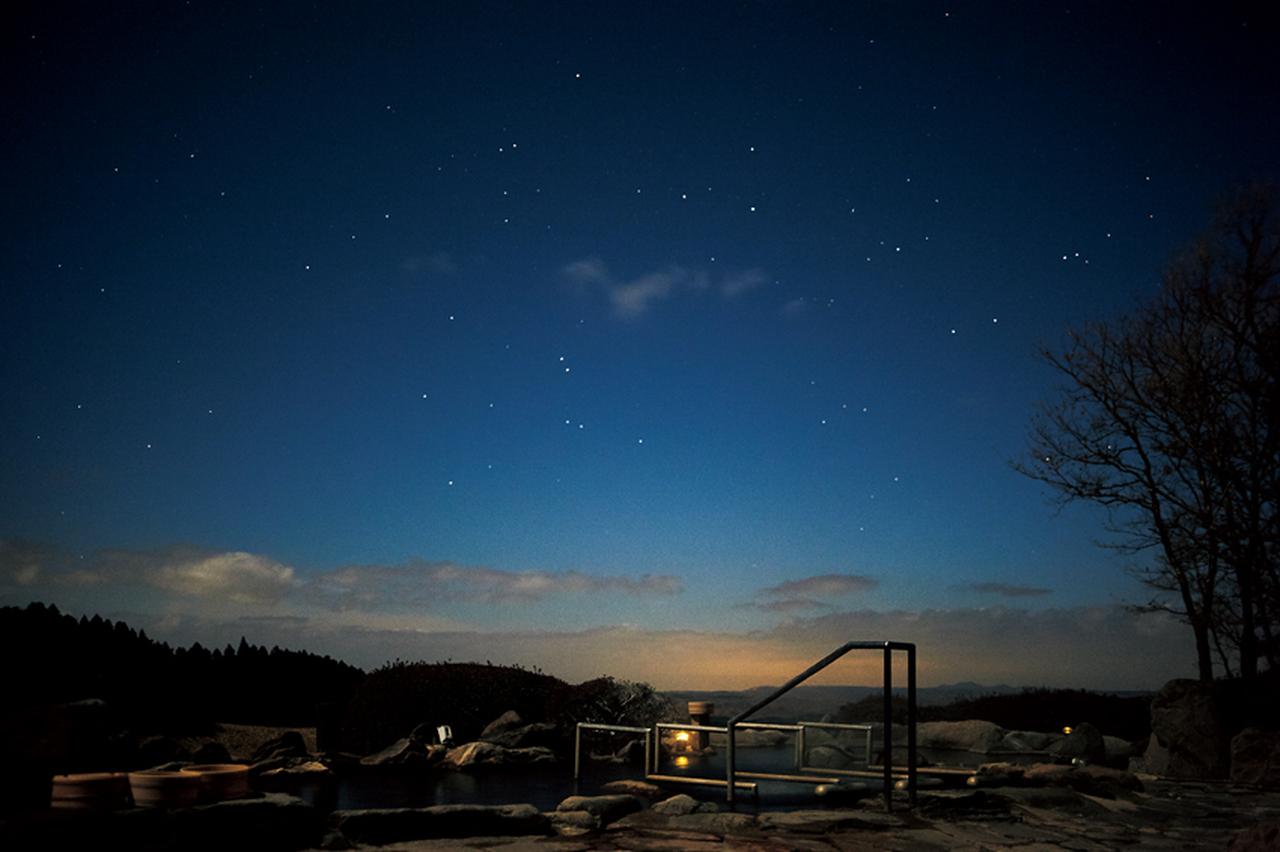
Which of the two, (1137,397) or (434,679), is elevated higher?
(1137,397)

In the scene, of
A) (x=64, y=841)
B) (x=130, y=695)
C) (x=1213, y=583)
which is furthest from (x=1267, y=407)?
(x=130, y=695)

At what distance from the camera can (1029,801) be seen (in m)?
9.05

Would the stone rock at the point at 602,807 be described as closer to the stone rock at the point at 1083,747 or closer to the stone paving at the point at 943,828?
the stone paving at the point at 943,828

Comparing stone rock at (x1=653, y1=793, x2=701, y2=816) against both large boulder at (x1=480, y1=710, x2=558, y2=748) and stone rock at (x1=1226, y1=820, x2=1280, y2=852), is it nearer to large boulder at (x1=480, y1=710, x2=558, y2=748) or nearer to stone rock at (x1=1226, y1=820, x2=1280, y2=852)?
stone rock at (x1=1226, y1=820, x2=1280, y2=852)

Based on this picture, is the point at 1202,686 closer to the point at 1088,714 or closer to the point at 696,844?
the point at 696,844

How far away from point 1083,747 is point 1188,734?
8.27 ft

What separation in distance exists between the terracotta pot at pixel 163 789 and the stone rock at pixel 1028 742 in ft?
57.7

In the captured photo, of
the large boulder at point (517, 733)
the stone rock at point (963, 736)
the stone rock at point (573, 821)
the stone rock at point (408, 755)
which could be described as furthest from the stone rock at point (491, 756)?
the stone rock at point (963, 736)

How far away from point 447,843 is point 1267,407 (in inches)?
622

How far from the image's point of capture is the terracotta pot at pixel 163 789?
19.4 feet

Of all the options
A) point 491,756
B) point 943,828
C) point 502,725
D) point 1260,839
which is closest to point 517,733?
point 502,725

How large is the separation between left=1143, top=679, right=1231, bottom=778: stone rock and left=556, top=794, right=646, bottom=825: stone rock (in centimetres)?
940

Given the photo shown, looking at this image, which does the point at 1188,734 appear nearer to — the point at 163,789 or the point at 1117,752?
the point at 1117,752

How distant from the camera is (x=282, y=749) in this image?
1462 centimetres
